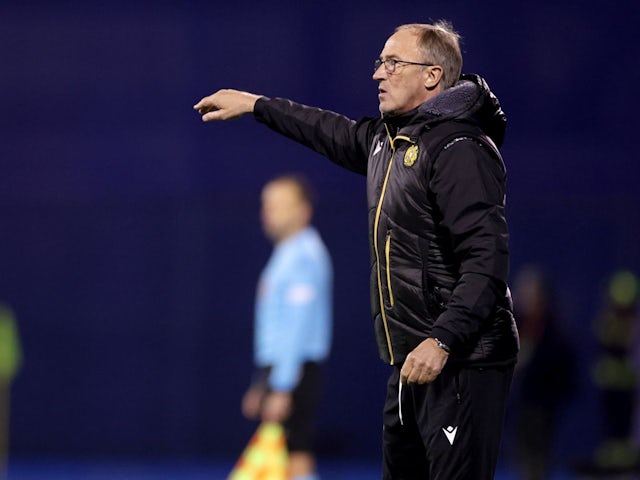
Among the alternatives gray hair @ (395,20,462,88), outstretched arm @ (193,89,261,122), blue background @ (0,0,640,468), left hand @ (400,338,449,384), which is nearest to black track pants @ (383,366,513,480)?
left hand @ (400,338,449,384)

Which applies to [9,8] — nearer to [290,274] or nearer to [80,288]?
[80,288]

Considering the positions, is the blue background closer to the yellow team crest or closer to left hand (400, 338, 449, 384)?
the yellow team crest

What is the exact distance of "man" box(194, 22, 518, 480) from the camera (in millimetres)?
4629

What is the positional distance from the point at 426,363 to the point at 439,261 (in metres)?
0.43

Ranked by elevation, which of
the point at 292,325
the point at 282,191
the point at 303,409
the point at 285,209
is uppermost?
the point at 282,191

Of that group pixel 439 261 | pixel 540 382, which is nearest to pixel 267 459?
pixel 540 382

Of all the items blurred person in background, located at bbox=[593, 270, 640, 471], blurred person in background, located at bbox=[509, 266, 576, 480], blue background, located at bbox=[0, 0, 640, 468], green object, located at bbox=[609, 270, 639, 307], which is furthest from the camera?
blue background, located at bbox=[0, 0, 640, 468]

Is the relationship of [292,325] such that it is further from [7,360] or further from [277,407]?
[7,360]

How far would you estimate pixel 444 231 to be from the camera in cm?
477

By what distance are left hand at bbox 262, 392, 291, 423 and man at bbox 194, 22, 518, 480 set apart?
130 inches

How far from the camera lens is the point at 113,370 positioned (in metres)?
12.7

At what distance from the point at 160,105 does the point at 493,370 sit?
8.35 metres

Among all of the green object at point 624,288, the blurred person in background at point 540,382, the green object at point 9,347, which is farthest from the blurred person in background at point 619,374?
the green object at point 9,347

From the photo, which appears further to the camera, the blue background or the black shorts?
the blue background
